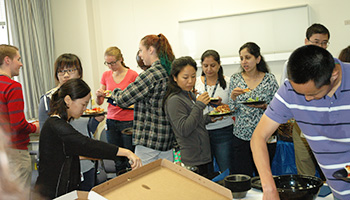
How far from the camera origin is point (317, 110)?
141 centimetres

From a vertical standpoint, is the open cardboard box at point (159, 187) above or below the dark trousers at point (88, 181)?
above

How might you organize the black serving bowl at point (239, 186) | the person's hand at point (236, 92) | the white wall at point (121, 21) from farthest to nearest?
the white wall at point (121, 21)
the person's hand at point (236, 92)
the black serving bowl at point (239, 186)

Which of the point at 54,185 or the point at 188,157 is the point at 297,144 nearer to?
the point at 188,157

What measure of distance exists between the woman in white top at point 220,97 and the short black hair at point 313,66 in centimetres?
187

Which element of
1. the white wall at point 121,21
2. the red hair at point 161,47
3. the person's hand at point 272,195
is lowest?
the person's hand at point 272,195

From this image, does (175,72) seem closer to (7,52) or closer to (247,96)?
(247,96)

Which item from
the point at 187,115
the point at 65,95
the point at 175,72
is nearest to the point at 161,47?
the point at 175,72

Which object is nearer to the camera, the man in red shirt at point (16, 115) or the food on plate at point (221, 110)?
the man in red shirt at point (16, 115)

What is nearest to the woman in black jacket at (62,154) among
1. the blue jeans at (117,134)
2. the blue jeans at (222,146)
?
the blue jeans at (222,146)

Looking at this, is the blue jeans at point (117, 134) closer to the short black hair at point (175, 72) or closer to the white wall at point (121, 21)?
the short black hair at point (175, 72)

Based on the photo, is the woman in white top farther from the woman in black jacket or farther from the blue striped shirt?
the blue striped shirt

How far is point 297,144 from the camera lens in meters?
3.06

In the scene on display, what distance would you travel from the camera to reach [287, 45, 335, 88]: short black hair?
1.24 metres

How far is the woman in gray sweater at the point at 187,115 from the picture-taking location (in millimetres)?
2395
